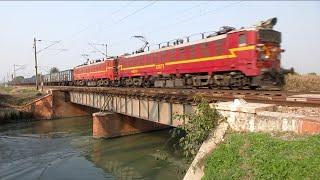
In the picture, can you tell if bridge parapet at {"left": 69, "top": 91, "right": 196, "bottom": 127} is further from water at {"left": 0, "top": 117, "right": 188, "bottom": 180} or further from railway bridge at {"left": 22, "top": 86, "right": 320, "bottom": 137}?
water at {"left": 0, "top": 117, "right": 188, "bottom": 180}

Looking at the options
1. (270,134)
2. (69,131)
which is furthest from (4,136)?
(270,134)

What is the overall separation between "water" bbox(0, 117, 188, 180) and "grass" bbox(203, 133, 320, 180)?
7700mm

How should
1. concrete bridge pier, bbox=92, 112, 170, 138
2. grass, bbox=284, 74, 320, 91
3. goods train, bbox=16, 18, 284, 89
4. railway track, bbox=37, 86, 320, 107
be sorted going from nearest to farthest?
railway track, bbox=37, 86, 320, 107 < goods train, bbox=16, 18, 284, 89 < grass, bbox=284, 74, 320, 91 < concrete bridge pier, bbox=92, 112, 170, 138

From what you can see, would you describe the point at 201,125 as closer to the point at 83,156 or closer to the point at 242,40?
the point at 242,40

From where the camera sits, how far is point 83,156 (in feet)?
85.3

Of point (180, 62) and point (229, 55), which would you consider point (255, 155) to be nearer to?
point (229, 55)

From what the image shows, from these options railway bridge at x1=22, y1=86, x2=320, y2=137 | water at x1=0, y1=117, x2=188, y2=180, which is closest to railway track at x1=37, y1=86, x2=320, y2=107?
railway bridge at x1=22, y1=86, x2=320, y2=137

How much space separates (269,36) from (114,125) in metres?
16.7

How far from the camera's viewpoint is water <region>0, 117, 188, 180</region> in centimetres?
2100

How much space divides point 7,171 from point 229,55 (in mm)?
14404

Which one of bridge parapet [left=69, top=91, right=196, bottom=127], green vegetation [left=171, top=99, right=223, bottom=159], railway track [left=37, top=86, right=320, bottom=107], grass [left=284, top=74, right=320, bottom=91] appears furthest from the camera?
grass [left=284, top=74, right=320, bottom=91]

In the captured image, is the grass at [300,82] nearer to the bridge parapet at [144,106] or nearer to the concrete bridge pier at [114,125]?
the bridge parapet at [144,106]

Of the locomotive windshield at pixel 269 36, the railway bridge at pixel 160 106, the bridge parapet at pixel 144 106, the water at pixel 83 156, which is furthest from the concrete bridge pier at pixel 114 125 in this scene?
the locomotive windshield at pixel 269 36

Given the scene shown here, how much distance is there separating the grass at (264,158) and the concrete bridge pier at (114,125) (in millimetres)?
22306
